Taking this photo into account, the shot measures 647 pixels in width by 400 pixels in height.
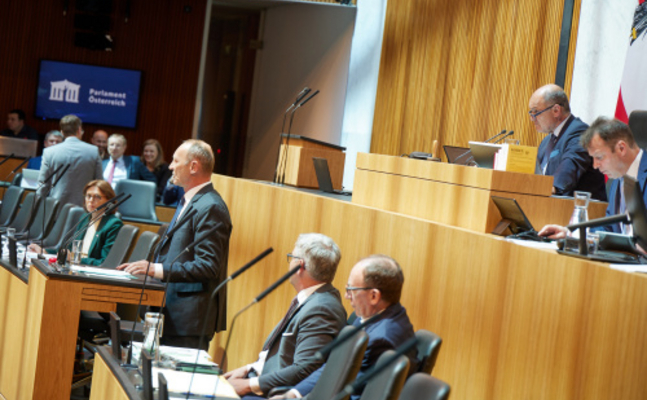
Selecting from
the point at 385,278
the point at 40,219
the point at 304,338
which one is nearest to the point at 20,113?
the point at 40,219

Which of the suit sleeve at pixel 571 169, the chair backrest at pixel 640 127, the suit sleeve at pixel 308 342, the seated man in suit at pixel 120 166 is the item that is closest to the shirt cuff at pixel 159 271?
the suit sleeve at pixel 308 342

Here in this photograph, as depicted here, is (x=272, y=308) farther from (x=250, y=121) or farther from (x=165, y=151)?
(x=165, y=151)

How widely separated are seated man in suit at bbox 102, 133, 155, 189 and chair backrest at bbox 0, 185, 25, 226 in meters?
1.27

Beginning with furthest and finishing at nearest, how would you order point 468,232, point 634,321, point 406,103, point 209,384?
point 406,103, point 468,232, point 209,384, point 634,321

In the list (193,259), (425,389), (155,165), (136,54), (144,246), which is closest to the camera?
(425,389)

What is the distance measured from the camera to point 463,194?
3.46 metres

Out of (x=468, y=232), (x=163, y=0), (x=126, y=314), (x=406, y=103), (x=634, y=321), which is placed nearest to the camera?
(x=634, y=321)

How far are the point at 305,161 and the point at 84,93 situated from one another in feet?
25.2

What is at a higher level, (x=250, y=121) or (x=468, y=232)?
(x=250, y=121)

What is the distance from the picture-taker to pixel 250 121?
12.0 meters

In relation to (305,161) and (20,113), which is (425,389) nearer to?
(305,161)

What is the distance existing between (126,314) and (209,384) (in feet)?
8.60

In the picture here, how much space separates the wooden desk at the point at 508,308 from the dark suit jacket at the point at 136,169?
5296mm

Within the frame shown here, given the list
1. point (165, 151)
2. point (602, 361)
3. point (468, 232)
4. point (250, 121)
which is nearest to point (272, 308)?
point (468, 232)
